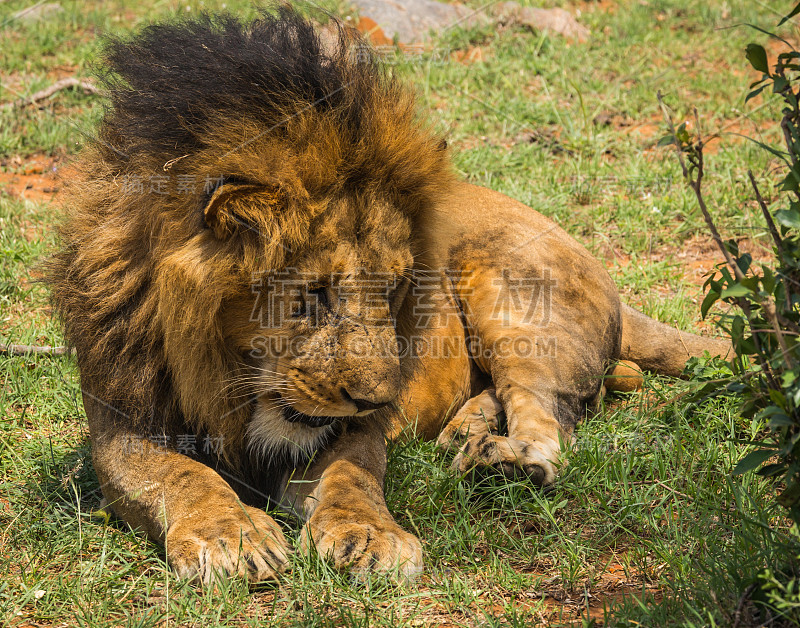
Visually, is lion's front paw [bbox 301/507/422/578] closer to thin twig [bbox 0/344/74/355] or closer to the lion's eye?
the lion's eye

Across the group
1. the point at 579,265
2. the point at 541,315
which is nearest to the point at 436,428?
the point at 541,315

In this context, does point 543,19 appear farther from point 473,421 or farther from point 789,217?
point 789,217

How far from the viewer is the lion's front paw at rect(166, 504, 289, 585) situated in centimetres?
264

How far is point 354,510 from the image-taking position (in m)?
2.87

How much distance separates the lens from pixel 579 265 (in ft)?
14.0

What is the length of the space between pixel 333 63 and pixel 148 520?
1.64 m

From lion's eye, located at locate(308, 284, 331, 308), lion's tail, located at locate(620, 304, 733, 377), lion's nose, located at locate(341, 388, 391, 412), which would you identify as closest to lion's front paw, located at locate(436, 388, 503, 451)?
lion's tail, located at locate(620, 304, 733, 377)

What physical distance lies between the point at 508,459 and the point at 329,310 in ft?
3.57

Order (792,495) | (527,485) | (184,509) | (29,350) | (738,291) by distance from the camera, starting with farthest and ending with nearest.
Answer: (29,350)
(527,485)
(184,509)
(792,495)
(738,291)

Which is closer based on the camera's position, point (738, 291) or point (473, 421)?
point (738, 291)

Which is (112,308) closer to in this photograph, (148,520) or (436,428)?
(148,520)

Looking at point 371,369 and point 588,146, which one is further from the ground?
point 588,146

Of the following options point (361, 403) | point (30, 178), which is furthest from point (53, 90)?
point (361, 403)

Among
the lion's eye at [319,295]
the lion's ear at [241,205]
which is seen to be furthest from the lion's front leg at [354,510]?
the lion's ear at [241,205]
